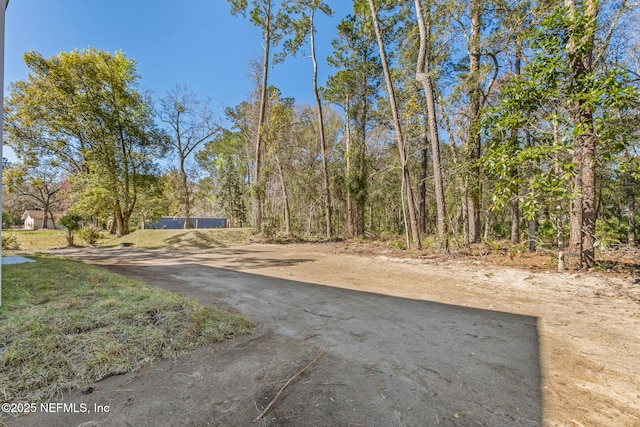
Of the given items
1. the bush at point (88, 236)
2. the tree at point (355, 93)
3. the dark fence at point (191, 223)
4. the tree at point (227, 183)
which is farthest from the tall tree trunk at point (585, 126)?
the dark fence at point (191, 223)

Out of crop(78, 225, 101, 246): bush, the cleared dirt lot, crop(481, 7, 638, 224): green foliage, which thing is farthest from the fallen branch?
crop(78, 225, 101, 246): bush

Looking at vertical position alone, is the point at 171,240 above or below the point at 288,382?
above

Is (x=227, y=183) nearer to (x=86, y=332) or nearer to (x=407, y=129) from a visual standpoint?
(x=407, y=129)

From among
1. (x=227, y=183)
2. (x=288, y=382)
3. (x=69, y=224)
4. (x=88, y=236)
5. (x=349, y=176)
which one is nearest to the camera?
(x=288, y=382)

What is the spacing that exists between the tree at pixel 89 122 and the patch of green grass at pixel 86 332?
1310 cm

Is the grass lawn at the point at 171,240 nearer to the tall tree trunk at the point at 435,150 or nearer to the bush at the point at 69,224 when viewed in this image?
the bush at the point at 69,224

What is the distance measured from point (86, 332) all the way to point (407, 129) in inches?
405

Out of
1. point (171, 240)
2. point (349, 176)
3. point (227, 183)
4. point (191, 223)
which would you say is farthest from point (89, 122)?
point (191, 223)

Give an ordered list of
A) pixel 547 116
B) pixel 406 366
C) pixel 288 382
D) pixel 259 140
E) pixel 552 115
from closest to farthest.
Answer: pixel 288 382 → pixel 406 366 → pixel 552 115 → pixel 547 116 → pixel 259 140

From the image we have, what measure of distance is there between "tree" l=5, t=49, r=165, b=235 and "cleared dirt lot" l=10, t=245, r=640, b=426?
525 inches

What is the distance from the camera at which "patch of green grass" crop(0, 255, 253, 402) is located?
165cm

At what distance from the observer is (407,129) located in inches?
394

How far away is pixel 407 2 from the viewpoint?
1060 cm

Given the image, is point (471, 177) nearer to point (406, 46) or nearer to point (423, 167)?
point (423, 167)
